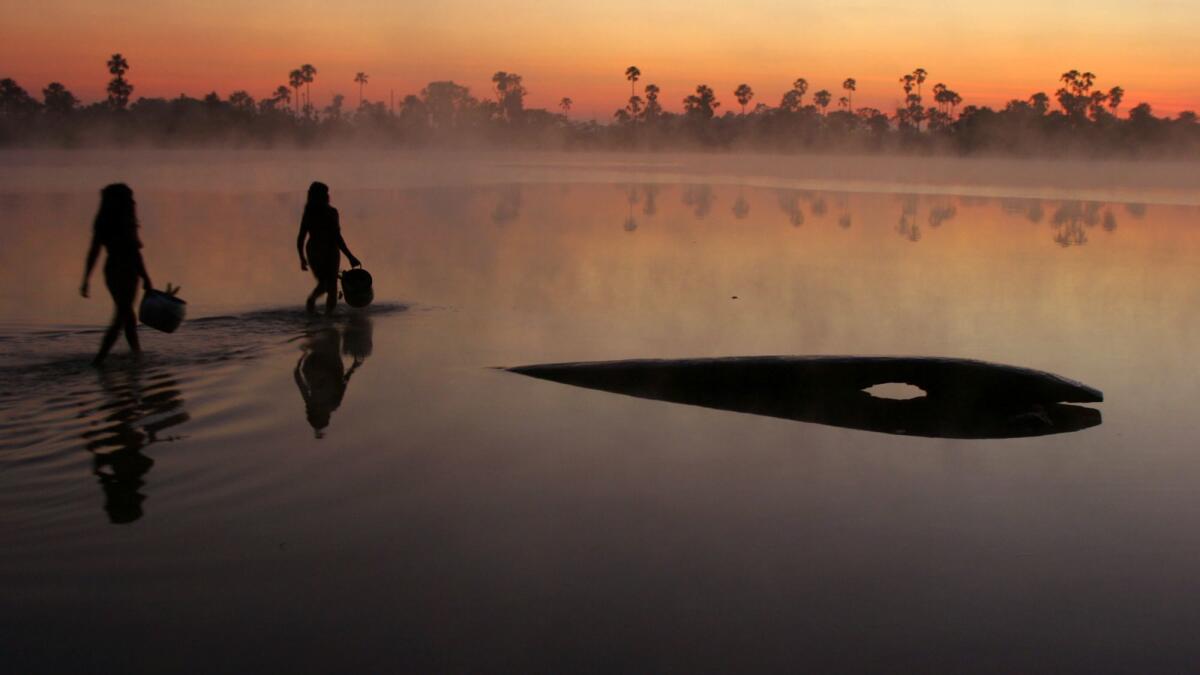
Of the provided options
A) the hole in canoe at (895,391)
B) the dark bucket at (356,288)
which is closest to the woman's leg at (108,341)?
the dark bucket at (356,288)

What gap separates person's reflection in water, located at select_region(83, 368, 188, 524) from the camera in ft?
17.9

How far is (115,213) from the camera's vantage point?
28.1 ft

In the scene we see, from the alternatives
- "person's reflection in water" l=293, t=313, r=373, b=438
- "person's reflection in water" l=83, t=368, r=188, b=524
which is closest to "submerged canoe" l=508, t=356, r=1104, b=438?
"person's reflection in water" l=293, t=313, r=373, b=438

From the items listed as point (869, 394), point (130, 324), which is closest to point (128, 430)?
point (130, 324)

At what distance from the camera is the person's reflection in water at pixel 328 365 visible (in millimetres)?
7562

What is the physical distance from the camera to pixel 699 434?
280 inches

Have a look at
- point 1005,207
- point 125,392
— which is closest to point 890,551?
point 125,392

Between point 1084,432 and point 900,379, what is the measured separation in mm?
1332

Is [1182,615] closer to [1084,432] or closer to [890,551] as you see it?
[890,551]

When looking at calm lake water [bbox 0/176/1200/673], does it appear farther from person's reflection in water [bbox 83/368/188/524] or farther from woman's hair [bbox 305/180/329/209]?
woman's hair [bbox 305/180/329/209]

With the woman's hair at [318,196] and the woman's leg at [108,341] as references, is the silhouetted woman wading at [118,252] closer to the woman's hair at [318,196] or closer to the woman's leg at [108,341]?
the woman's leg at [108,341]

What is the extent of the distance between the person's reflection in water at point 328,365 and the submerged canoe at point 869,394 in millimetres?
2017

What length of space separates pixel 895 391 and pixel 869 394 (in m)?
0.53

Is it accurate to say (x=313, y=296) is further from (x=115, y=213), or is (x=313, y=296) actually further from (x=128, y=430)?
(x=128, y=430)
